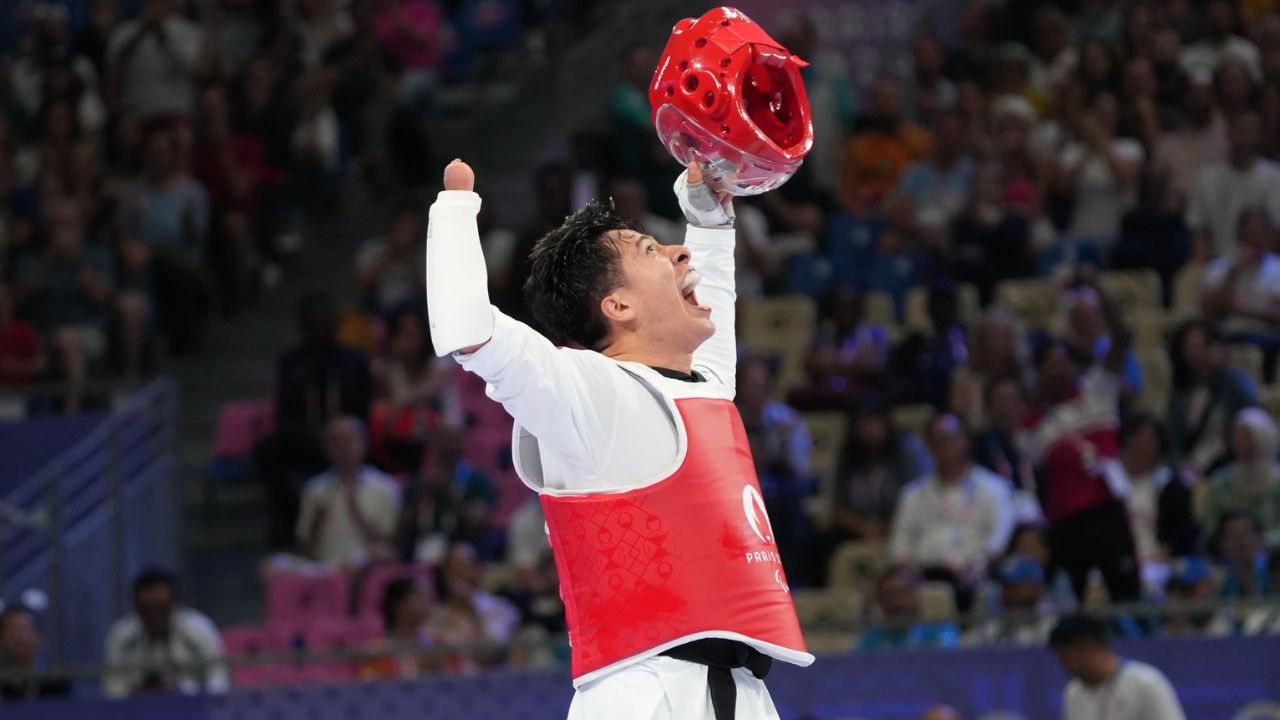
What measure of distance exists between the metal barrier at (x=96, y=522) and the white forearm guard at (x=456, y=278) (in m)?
5.93

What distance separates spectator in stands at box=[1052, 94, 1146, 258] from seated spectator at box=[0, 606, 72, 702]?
606 centimetres

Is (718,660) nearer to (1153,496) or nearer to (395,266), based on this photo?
(1153,496)

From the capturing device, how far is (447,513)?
9.82 metres

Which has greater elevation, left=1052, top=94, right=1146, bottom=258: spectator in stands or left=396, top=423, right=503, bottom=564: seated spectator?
left=1052, top=94, right=1146, bottom=258: spectator in stands

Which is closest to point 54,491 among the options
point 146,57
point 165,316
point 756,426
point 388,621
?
point 388,621

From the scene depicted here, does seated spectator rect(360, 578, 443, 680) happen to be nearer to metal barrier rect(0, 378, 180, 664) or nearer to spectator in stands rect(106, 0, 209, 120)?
metal barrier rect(0, 378, 180, 664)

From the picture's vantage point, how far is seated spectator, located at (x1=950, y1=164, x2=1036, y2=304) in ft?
35.5

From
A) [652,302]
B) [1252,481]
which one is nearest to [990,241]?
[1252,481]

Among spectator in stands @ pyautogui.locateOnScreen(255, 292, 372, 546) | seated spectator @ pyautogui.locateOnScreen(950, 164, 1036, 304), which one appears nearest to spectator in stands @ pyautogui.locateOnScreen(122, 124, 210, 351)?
spectator in stands @ pyautogui.locateOnScreen(255, 292, 372, 546)


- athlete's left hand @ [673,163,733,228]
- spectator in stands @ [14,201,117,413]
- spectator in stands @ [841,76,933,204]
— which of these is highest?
spectator in stands @ [841,76,933,204]

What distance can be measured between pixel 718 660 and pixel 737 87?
4.34ft

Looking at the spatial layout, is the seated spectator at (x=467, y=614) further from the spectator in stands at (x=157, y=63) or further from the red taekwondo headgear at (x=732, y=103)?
the spectator in stands at (x=157, y=63)

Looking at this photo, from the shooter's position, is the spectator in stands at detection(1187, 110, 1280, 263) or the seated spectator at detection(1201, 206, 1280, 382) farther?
the spectator in stands at detection(1187, 110, 1280, 263)

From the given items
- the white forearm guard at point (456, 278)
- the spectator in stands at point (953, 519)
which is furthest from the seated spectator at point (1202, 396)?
the white forearm guard at point (456, 278)
